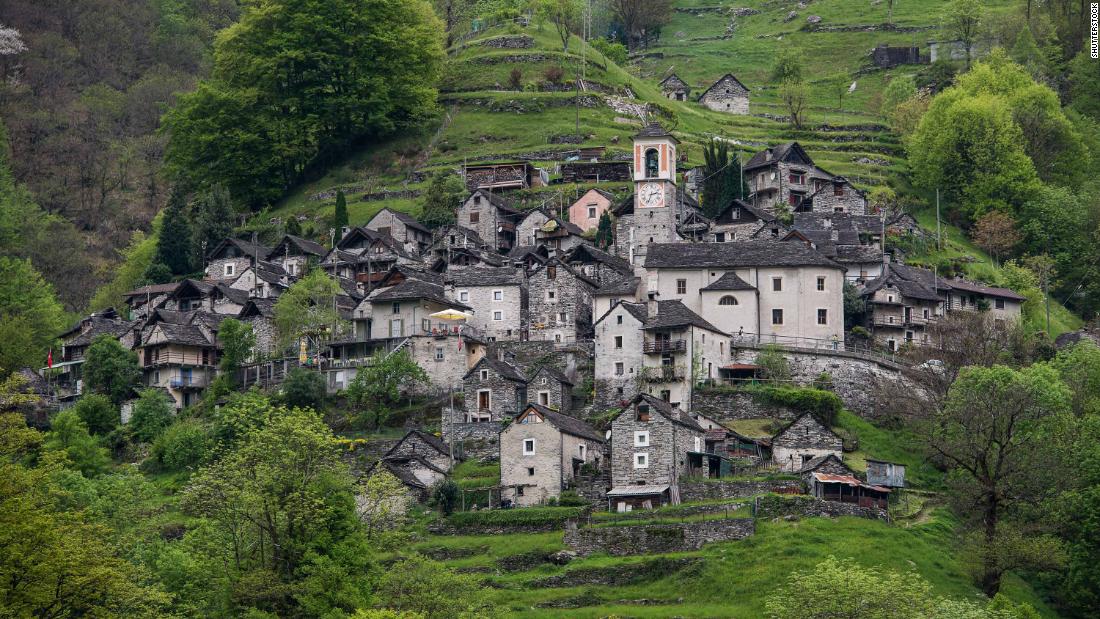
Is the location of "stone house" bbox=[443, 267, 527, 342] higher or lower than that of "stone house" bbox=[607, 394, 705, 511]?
higher

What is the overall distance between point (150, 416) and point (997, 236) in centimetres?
5949

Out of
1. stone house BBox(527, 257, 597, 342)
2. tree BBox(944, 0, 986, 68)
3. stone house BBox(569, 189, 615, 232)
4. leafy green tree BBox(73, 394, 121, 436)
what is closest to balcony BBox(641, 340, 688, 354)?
stone house BBox(527, 257, 597, 342)

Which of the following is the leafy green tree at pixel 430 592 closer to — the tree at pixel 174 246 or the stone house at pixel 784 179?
the stone house at pixel 784 179

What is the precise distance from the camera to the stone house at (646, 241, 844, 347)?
95812 millimetres

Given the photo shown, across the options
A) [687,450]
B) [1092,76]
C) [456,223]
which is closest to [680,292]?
[687,450]

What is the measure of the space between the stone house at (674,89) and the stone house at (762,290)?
6936 centimetres

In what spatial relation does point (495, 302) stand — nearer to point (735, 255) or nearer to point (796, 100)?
point (735, 255)

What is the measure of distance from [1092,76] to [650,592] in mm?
95788

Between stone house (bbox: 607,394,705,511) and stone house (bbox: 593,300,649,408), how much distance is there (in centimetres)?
758

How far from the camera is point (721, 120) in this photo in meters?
152

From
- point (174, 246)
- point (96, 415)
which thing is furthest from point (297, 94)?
point (96, 415)

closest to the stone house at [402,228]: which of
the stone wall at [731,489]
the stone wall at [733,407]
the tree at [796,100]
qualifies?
the stone wall at [733,407]

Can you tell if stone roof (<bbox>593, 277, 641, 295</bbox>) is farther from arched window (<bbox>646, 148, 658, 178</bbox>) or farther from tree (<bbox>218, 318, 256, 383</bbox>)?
tree (<bbox>218, 318, 256, 383</bbox>)

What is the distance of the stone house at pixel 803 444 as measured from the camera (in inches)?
3270
